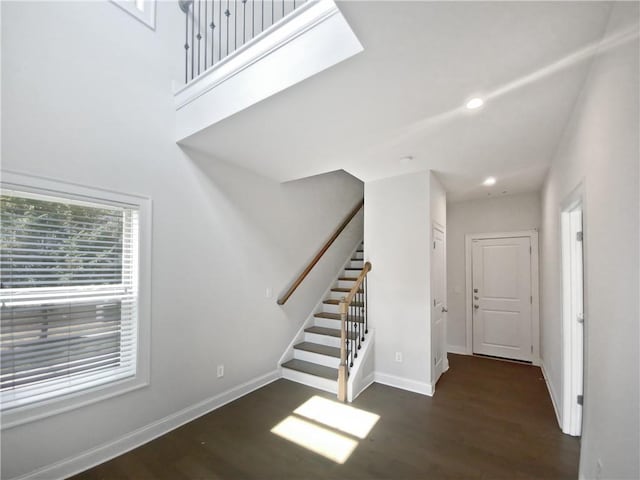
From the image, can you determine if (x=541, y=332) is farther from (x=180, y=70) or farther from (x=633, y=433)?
(x=180, y=70)

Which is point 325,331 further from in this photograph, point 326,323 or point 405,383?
point 405,383

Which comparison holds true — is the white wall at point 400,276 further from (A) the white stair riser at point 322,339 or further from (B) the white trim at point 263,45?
(B) the white trim at point 263,45

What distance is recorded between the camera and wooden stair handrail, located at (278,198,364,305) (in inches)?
151

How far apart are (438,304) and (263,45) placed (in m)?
3.39

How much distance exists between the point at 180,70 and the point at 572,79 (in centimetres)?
310

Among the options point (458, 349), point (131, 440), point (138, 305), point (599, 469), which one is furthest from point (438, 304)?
point (131, 440)

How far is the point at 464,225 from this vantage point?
510 cm

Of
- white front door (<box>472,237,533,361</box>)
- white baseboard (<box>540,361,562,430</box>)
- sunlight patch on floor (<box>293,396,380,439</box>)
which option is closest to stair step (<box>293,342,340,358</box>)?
sunlight patch on floor (<box>293,396,380,439</box>)

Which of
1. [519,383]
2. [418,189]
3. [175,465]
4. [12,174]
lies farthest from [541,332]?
[12,174]

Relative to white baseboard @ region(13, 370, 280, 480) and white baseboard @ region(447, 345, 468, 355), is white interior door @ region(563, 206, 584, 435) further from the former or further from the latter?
white baseboard @ region(13, 370, 280, 480)

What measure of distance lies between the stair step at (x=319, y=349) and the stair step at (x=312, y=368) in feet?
0.51

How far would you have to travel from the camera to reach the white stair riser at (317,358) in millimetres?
3646

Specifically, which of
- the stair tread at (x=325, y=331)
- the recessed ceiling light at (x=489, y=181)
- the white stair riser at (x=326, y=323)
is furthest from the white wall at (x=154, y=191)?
the recessed ceiling light at (x=489, y=181)

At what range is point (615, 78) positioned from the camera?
4.38ft
